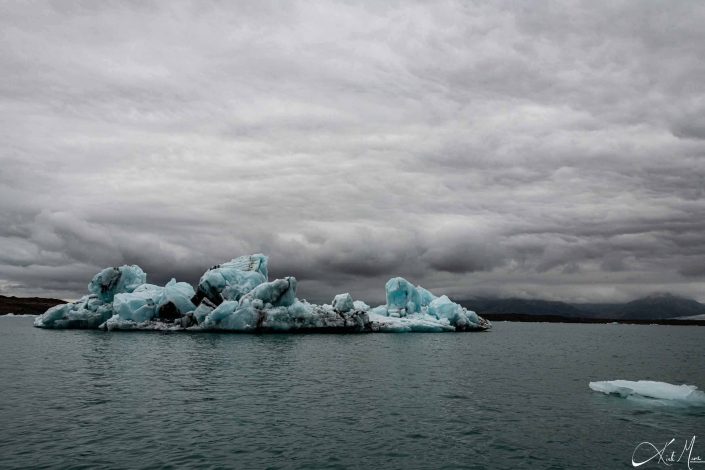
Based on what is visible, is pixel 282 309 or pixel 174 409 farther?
pixel 282 309

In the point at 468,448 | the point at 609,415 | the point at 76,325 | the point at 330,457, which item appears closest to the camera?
the point at 330,457

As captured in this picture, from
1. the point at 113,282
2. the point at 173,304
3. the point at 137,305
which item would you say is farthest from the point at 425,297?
the point at 113,282

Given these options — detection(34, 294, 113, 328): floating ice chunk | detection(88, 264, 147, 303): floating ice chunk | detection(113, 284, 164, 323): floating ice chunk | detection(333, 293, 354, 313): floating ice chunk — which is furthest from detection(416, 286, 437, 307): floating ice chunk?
detection(34, 294, 113, 328): floating ice chunk

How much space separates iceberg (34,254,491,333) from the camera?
76062mm

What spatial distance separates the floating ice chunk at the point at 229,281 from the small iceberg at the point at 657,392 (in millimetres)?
60958

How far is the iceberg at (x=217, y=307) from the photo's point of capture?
2995 inches

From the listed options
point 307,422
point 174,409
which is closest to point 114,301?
point 174,409

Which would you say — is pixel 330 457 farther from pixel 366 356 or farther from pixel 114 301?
pixel 114 301

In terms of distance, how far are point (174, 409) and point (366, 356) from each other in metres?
28.2

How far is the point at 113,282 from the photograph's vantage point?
83.2m

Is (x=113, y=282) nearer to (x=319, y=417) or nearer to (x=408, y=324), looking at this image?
(x=408, y=324)

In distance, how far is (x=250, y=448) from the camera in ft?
56.9

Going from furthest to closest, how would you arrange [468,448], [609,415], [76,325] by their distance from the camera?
[76,325] → [609,415] → [468,448]

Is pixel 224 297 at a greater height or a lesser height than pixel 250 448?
greater
